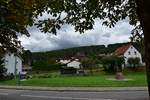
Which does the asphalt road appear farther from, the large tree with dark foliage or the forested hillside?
the forested hillside

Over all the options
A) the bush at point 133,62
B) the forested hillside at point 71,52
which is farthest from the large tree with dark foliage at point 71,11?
the forested hillside at point 71,52

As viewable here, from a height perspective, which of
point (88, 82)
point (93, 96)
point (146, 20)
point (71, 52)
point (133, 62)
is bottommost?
point (93, 96)

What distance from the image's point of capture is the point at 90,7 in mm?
7145

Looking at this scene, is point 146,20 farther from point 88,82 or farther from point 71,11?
point 88,82

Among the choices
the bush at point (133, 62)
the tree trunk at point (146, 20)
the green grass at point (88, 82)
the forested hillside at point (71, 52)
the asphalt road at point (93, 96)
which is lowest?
Answer: the asphalt road at point (93, 96)

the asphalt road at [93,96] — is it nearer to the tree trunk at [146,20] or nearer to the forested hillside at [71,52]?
the tree trunk at [146,20]

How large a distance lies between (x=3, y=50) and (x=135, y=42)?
4.75m

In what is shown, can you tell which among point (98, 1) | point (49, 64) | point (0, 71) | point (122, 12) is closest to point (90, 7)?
point (98, 1)

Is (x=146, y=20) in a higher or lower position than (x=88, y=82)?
higher

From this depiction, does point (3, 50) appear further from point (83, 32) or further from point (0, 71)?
point (0, 71)

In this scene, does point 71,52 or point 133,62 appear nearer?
point 133,62

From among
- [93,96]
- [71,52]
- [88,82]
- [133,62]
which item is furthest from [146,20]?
[71,52]

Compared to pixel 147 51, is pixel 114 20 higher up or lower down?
higher up

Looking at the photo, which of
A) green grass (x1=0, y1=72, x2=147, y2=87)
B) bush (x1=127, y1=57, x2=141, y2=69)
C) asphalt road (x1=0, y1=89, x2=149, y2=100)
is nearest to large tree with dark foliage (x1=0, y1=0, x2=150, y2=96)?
asphalt road (x1=0, y1=89, x2=149, y2=100)
